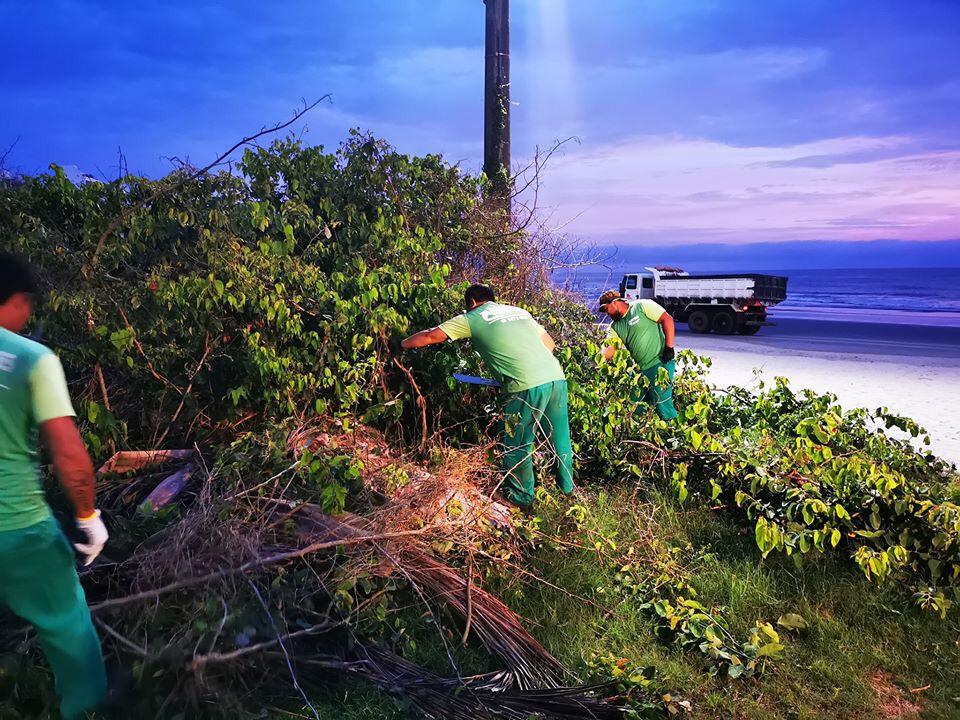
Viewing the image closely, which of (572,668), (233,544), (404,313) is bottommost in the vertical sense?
(572,668)

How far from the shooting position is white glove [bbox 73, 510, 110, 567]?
2621 millimetres

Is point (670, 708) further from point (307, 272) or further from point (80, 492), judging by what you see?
point (307, 272)

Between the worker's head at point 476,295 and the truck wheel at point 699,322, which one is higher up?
the worker's head at point 476,295

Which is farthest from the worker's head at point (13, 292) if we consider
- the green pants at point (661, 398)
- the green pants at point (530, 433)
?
the green pants at point (661, 398)

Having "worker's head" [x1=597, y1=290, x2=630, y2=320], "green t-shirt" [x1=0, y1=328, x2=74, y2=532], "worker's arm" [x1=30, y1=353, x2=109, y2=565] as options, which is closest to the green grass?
"worker's arm" [x1=30, y1=353, x2=109, y2=565]

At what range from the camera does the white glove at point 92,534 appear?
2.62 metres

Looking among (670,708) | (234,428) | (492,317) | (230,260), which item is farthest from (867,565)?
(230,260)

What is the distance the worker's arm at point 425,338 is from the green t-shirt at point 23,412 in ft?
8.12

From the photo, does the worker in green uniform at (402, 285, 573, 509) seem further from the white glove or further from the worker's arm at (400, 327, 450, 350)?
the white glove

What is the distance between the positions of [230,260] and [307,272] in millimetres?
562

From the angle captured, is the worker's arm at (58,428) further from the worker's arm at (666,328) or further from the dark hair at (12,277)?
the worker's arm at (666,328)

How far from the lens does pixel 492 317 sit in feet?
16.0

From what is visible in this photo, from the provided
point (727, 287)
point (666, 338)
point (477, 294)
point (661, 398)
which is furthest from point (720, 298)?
point (477, 294)

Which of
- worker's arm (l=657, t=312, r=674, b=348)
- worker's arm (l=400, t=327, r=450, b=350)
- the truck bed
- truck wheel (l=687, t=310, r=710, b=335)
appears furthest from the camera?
truck wheel (l=687, t=310, r=710, b=335)
